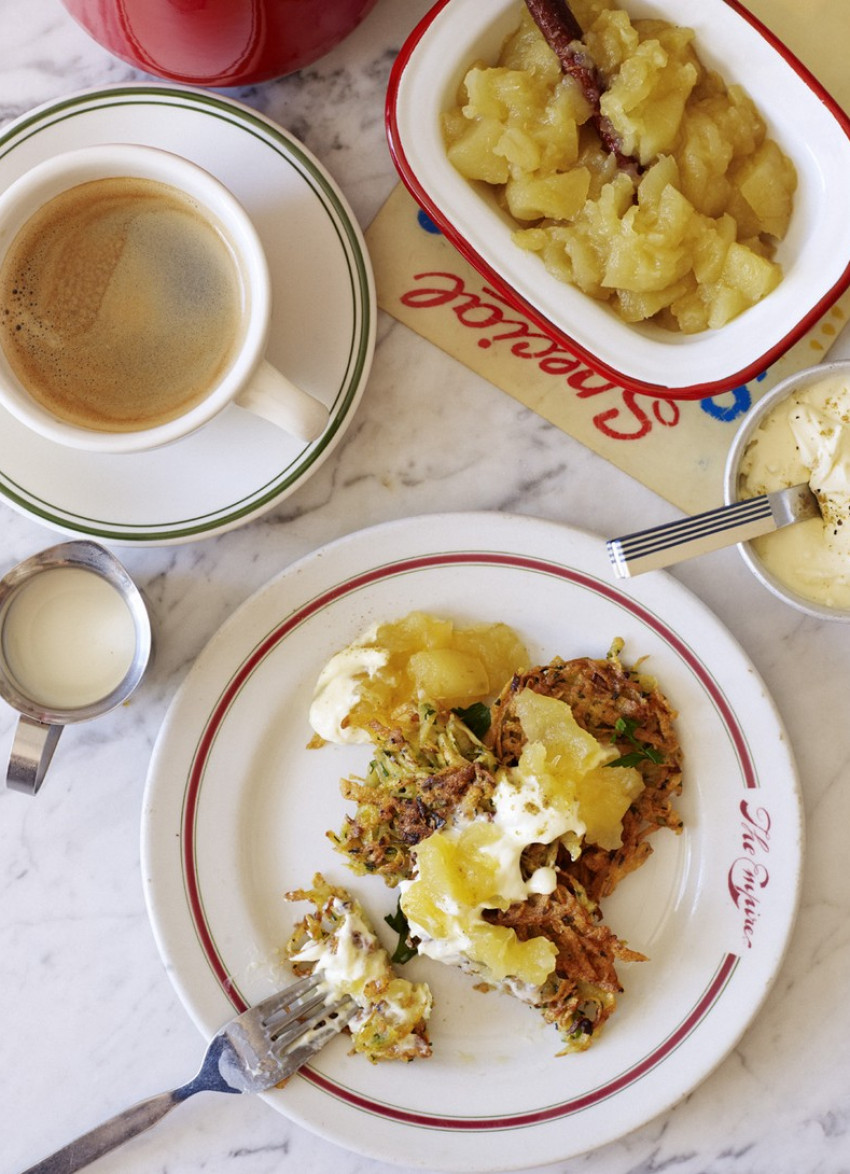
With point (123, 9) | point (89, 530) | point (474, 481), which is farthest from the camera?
point (474, 481)

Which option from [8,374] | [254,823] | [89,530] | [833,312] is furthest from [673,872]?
[8,374]

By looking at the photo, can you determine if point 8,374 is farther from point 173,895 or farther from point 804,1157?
point 804,1157

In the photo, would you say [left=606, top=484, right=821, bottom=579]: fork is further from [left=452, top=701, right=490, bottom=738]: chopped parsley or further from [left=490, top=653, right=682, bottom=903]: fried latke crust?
[left=452, top=701, right=490, bottom=738]: chopped parsley

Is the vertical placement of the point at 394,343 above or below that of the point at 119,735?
above

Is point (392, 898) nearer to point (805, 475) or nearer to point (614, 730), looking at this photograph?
point (614, 730)

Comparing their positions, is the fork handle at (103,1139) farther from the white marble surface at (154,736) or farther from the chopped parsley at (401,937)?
the chopped parsley at (401,937)

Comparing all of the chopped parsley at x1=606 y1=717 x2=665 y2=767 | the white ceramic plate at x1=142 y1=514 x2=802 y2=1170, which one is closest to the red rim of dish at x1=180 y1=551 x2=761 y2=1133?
the white ceramic plate at x1=142 y1=514 x2=802 y2=1170

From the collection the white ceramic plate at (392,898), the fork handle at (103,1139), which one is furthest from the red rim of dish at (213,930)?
the fork handle at (103,1139)
